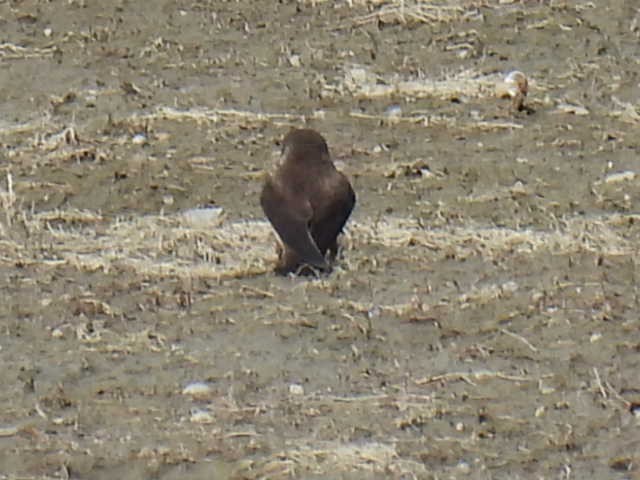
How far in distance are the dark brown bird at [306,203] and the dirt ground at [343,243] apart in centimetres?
14

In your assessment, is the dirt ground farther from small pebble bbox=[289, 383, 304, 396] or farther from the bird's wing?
the bird's wing

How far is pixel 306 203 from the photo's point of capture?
7.67 m

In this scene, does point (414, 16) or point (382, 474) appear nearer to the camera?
point (382, 474)

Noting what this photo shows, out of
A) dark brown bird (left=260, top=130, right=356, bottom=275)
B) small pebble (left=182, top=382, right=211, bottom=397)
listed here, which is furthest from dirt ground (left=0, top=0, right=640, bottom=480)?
dark brown bird (left=260, top=130, right=356, bottom=275)

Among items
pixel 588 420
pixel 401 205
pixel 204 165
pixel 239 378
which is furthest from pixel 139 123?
pixel 588 420

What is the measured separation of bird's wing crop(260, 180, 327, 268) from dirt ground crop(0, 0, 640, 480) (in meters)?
0.16

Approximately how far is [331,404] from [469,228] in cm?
206

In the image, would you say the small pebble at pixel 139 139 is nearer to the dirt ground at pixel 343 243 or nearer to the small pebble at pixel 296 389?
the dirt ground at pixel 343 243

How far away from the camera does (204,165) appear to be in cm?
905

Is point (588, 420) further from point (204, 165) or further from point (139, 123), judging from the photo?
point (139, 123)

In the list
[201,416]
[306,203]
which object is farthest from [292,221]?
[201,416]

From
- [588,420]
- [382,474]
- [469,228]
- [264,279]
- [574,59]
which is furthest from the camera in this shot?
[574,59]

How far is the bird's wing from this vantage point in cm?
740

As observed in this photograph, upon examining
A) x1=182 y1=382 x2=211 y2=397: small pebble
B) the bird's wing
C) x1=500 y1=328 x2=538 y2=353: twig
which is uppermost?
the bird's wing
